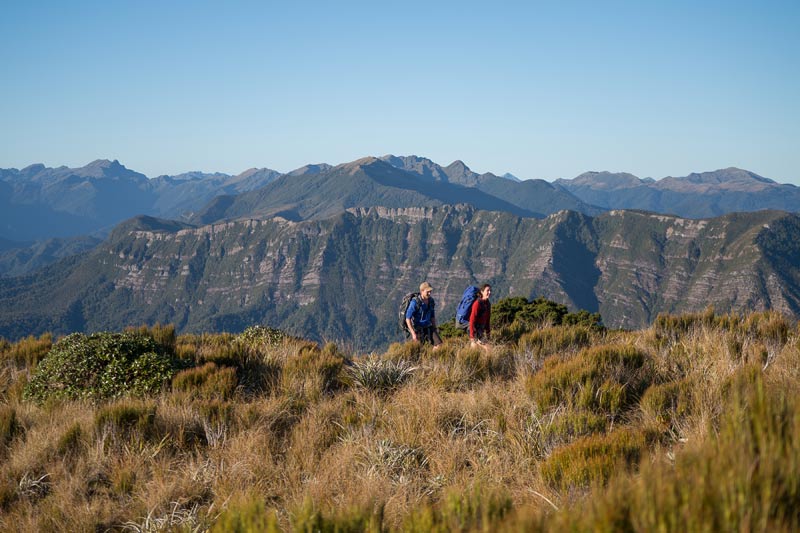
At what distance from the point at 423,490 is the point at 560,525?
91.5 inches

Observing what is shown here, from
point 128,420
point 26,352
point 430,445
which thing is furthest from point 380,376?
point 26,352

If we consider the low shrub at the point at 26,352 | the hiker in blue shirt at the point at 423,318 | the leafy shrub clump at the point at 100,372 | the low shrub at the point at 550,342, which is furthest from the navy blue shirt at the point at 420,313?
the low shrub at the point at 26,352

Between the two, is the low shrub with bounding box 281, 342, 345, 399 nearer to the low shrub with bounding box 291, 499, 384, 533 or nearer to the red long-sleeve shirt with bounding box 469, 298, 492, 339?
the red long-sleeve shirt with bounding box 469, 298, 492, 339

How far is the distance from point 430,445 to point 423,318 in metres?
6.17

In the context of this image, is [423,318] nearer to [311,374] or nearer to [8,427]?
[311,374]

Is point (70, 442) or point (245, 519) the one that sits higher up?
point (245, 519)

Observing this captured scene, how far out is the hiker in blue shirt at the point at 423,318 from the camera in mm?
10906

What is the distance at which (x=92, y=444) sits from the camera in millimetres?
5121

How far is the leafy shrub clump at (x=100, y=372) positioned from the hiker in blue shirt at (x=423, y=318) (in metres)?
4.94

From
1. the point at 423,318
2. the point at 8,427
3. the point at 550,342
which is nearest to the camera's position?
the point at 8,427

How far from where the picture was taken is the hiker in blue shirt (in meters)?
10.9

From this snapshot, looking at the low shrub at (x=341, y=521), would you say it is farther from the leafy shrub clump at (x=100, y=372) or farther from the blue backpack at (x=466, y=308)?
the blue backpack at (x=466, y=308)

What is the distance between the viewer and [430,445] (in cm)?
491

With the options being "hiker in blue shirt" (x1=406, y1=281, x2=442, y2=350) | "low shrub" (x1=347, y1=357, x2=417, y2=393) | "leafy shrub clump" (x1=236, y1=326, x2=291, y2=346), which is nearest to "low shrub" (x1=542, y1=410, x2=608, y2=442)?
"low shrub" (x1=347, y1=357, x2=417, y2=393)
